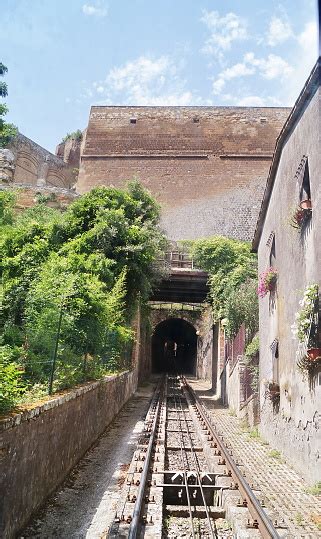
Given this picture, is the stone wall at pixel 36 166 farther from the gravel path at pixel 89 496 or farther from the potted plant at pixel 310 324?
the potted plant at pixel 310 324

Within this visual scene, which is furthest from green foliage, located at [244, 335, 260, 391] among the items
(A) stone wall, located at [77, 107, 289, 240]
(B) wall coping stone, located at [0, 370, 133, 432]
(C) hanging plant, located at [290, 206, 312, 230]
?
(A) stone wall, located at [77, 107, 289, 240]

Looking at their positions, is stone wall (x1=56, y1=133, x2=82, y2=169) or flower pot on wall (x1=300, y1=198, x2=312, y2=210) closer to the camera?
flower pot on wall (x1=300, y1=198, x2=312, y2=210)

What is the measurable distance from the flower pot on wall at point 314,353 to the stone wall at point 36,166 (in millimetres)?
28696

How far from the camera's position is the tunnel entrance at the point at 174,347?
4238 centimetres

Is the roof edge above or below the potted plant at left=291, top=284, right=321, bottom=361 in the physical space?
above

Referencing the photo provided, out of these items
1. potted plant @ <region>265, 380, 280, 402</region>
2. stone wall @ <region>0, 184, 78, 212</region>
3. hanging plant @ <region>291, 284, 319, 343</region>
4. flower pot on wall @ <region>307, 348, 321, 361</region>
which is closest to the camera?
flower pot on wall @ <region>307, 348, 321, 361</region>

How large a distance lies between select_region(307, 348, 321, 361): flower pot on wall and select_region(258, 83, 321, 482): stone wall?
0.20 meters

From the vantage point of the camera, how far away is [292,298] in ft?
25.0

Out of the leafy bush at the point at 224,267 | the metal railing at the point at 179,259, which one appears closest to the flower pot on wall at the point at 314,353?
the leafy bush at the point at 224,267

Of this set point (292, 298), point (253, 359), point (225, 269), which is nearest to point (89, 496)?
point (292, 298)

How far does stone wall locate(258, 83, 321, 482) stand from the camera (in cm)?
627

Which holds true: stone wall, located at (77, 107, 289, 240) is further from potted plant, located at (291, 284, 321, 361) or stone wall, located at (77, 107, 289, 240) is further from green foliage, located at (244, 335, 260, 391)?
potted plant, located at (291, 284, 321, 361)

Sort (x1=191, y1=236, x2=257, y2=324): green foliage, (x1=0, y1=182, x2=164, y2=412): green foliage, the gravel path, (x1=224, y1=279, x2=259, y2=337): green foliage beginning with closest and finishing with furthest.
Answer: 1. the gravel path
2. (x1=0, y1=182, x2=164, y2=412): green foliage
3. (x1=224, y1=279, x2=259, y2=337): green foliage
4. (x1=191, y1=236, x2=257, y2=324): green foliage

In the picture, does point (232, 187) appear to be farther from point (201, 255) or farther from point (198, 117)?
point (201, 255)
